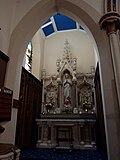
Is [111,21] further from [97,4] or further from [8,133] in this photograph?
[8,133]

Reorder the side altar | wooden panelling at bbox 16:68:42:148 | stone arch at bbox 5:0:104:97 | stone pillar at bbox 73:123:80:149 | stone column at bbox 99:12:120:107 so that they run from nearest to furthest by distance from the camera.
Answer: stone column at bbox 99:12:120:107 → stone arch at bbox 5:0:104:97 → wooden panelling at bbox 16:68:42:148 → stone pillar at bbox 73:123:80:149 → the side altar

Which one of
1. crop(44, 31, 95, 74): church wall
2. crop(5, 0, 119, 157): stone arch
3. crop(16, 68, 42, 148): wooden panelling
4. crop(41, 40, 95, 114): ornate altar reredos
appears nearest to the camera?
crop(5, 0, 119, 157): stone arch

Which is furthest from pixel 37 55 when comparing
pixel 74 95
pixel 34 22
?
pixel 34 22

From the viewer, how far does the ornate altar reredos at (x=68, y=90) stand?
5.76m

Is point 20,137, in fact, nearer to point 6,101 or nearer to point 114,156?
point 6,101

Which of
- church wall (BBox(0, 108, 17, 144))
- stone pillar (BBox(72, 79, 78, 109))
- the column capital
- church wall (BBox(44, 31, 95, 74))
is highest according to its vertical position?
church wall (BBox(44, 31, 95, 74))

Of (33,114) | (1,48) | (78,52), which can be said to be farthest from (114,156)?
(78,52)

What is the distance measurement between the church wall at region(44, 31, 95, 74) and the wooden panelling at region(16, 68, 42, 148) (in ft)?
5.92

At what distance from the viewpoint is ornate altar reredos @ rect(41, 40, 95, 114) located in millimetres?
5762

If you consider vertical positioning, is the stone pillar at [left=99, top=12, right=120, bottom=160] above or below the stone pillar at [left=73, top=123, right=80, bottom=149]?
above

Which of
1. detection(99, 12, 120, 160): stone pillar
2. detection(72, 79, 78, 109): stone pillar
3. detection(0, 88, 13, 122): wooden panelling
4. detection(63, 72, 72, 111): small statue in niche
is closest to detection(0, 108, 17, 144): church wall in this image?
detection(0, 88, 13, 122): wooden panelling

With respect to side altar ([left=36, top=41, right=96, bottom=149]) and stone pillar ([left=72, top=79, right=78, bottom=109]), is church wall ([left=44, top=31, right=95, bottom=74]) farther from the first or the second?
stone pillar ([left=72, top=79, right=78, bottom=109])

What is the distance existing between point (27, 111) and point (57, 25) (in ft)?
15.5

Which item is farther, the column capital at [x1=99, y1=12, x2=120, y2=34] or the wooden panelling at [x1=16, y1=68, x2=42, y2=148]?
the wooden panelling at [x1=16, y1=68, x2=42, y2=148]
